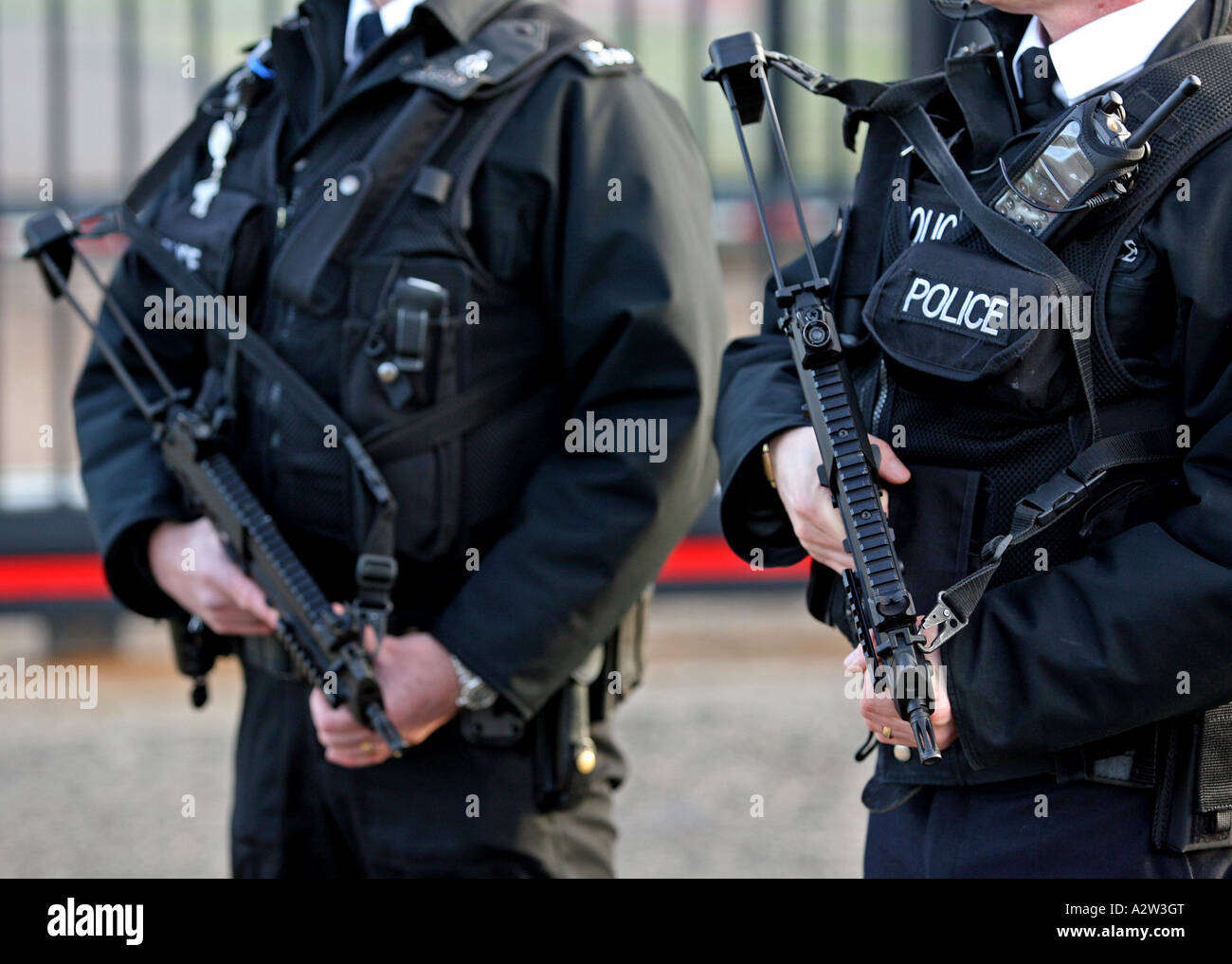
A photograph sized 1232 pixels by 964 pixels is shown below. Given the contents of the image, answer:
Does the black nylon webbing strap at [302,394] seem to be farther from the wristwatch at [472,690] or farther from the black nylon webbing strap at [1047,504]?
the black nylon webbing strap at [1047,504]

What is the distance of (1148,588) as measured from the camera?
1356 millimetres

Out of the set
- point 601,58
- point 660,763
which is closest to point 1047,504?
point 601,58

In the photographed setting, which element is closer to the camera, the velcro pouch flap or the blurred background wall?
the velcro pouch flap

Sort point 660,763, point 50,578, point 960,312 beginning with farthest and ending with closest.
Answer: point 50,578, point 660,763, point 960,312

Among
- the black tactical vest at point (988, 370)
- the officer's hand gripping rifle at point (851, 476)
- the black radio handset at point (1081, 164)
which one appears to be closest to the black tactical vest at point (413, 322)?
the officer's hand gripping rifle at point (851, 476)

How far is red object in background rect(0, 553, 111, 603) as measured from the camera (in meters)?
4.54

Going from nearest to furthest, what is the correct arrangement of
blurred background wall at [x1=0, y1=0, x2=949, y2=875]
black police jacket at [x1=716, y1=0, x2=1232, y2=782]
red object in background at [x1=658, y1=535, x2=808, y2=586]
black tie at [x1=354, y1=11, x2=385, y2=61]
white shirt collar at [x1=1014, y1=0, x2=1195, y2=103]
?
1. black police jacket at [x1=716, y1=0, x2=1232, y2=782]
2. white shirt collar at [x1=1014, y1=0, x2=1195, y2=103]
3. black tie at [x1=354, y1=11, x2=385, y2=61]
4. blurred background wall at [x1=0, y1=0, x2=949, y2=875]
5. red object in background at [x1=658, y1=535, x2=808, y2=586]

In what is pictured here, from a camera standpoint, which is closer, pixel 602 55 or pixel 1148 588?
pixel 1148 588

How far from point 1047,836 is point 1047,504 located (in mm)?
349

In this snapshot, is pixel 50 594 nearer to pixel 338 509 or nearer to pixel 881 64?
pixel 338 509

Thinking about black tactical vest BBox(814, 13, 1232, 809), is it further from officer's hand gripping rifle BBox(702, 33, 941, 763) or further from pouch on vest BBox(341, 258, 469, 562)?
pouch on vest BBox(341, 258, 469, 562)

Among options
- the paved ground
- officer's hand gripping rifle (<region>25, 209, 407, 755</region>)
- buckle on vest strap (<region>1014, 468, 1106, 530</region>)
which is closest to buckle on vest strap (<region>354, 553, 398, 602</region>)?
officer's hand gripping rifle (<region>25, 209, 407, 755</region>)
